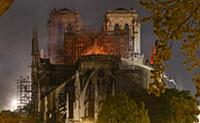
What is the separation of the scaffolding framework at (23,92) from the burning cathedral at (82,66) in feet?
12.6

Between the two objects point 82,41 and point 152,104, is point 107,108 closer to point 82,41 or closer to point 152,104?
point 152,104

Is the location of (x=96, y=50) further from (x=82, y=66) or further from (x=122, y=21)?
(x=82, y=66)

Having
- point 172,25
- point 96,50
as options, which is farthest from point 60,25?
point 172,25

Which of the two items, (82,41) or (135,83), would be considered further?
(82,41)

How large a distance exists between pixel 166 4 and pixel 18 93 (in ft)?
249

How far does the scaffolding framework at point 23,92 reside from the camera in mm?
82169

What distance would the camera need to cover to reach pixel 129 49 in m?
87.6

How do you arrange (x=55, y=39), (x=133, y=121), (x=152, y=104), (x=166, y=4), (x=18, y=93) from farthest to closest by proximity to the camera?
(x=55, y=39)
(x=18, y=93)
(x=152, y=104)
(x=133, y=121)
(x=166, y=4)

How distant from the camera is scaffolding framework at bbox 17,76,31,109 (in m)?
82.2

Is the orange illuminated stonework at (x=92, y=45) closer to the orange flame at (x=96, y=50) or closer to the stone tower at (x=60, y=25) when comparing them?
the orange flame at (x=96, y=50)

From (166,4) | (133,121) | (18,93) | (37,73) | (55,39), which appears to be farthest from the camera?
(55,39)

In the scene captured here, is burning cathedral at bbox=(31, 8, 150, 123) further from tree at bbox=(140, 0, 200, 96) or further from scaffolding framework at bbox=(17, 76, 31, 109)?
tree at bbox=(140, 0, 200, 96)

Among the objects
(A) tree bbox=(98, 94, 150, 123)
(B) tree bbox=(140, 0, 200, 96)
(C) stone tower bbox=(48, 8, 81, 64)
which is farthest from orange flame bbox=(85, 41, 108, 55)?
(B) tree bbox=(140, 0, 200, 96)

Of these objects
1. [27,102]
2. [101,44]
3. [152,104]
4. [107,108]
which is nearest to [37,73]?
[27,102]
